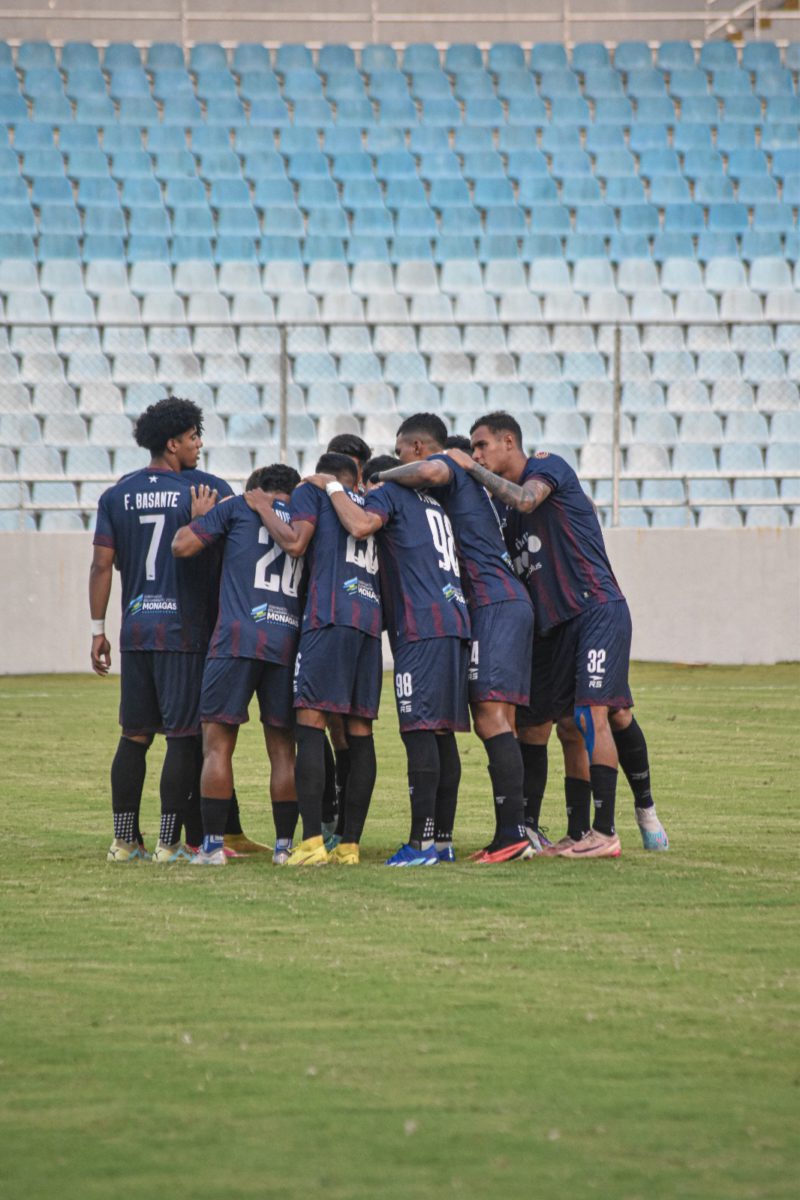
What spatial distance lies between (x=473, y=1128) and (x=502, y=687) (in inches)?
144

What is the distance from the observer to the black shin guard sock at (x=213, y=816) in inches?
263

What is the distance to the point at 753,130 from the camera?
23.3 metres

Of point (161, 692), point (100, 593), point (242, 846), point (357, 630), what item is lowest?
point (242, 846)

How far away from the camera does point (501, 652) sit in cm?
677

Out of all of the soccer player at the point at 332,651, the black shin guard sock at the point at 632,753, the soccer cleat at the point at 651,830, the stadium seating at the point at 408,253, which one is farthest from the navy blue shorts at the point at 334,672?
the stadium seating at the point at 408,253

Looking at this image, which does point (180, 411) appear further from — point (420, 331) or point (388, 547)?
point (420, 331)

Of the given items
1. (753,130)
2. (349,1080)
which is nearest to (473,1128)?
(349,1080)

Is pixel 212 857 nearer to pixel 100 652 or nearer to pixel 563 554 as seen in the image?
pixel 100 652

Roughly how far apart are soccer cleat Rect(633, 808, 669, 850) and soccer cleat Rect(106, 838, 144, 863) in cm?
212

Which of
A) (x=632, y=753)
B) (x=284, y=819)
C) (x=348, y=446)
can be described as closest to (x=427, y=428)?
(x=348, y=446)

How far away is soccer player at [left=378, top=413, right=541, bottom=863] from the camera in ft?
22.0

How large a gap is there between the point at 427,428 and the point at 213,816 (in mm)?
1876


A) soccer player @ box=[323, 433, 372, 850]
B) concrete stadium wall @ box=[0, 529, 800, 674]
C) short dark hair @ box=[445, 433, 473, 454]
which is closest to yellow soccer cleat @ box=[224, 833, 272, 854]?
soccer player @ box=[323, 433, 372, 850]

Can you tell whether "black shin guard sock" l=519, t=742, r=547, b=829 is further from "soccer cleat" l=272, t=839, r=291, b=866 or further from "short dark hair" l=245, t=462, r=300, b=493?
"short dark hair" l=245, t=462, r=300, b=493
